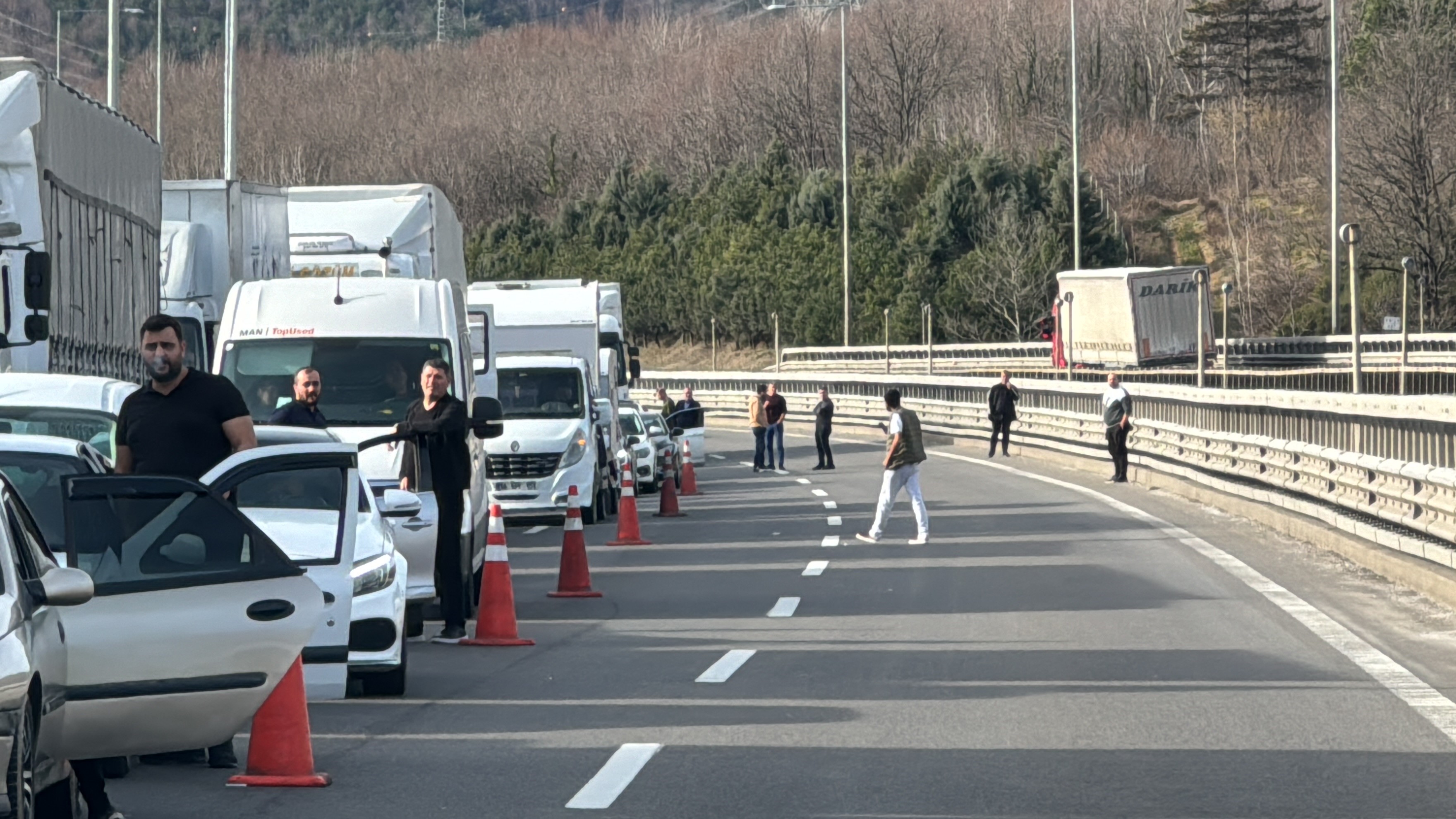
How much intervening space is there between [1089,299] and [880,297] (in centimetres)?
2488

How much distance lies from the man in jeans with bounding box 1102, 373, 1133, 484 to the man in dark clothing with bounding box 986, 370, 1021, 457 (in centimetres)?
915

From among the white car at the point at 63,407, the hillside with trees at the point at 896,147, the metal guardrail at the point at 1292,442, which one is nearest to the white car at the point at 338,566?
the white car at the point at 63,407

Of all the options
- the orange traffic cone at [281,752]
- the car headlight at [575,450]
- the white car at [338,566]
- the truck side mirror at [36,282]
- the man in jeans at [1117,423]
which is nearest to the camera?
the orange traffic cone at [281,752]

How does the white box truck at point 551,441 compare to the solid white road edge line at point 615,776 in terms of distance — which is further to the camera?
the white box truck at point 551,441

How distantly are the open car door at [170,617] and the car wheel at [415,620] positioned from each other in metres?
6.12

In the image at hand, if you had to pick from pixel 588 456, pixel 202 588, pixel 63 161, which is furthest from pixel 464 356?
pixel 202 588

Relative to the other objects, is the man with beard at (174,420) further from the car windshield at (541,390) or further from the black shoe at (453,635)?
the car windshield at (541,390)

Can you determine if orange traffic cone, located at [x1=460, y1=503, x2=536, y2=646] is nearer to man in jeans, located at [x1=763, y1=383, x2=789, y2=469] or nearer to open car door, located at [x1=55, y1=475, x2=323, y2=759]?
open car door, located at [x1=55, y1=475, x2=323, y2=759]

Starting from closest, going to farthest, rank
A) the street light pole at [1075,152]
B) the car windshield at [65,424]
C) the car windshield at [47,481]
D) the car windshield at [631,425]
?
the car windshield at [47,481]
the car windshield at [65,424]
the car windshield at [631,425]
the street light pole at [1075,152]

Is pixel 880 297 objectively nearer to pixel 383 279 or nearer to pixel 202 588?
pixel 383 279

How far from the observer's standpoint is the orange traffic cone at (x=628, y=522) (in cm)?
2214

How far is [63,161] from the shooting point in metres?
14.7

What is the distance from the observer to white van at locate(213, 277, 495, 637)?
56.0 ft

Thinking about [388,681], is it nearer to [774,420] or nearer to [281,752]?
[281,752]
